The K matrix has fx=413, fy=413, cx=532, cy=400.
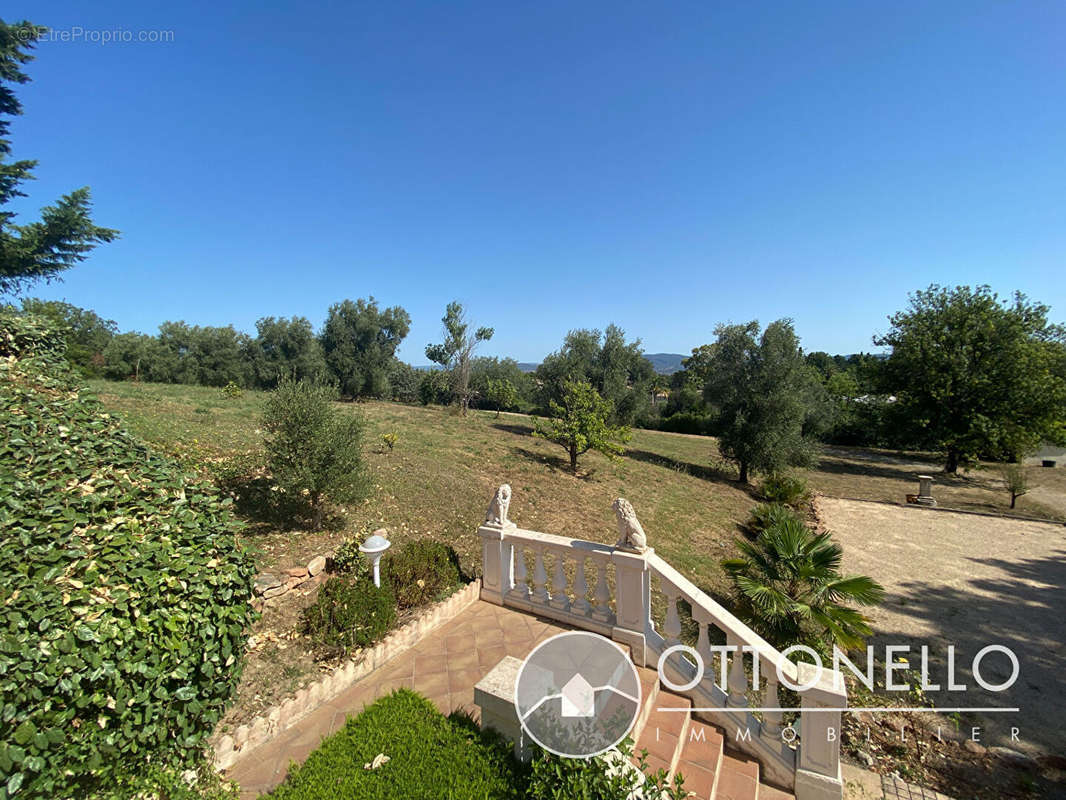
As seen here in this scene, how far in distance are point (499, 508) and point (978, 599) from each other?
30.0 feet

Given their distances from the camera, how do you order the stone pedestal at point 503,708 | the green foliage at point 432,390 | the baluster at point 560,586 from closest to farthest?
the stone pedestal at point 503,708 < the baluster at point 560,586 < the green foliage at point 432,390

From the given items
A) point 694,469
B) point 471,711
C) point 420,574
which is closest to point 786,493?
point 694,469

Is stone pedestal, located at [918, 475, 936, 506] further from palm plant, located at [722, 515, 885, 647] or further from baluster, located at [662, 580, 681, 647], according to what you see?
baluster, located at [662, 580, 681, 647]

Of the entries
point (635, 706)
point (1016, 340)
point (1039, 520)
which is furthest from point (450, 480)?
point (1016, 340)

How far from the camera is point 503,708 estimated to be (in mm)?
2713

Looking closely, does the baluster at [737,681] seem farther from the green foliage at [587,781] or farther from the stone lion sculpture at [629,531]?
the green foliage at [587,781]

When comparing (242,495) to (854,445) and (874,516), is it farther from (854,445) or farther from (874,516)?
(854,445)

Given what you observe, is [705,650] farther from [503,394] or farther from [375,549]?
[503,394]

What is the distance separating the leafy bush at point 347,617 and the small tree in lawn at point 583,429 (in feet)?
27.0

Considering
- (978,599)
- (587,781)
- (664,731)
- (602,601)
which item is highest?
(587,781)

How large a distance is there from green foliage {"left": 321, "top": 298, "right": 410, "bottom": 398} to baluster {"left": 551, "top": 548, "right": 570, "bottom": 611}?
25875 millimetres

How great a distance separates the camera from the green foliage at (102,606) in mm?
1894

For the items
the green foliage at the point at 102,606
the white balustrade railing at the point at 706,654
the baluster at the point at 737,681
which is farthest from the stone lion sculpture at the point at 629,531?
the green foliage at the point at 102,606

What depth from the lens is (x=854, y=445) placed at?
29.7 meters
